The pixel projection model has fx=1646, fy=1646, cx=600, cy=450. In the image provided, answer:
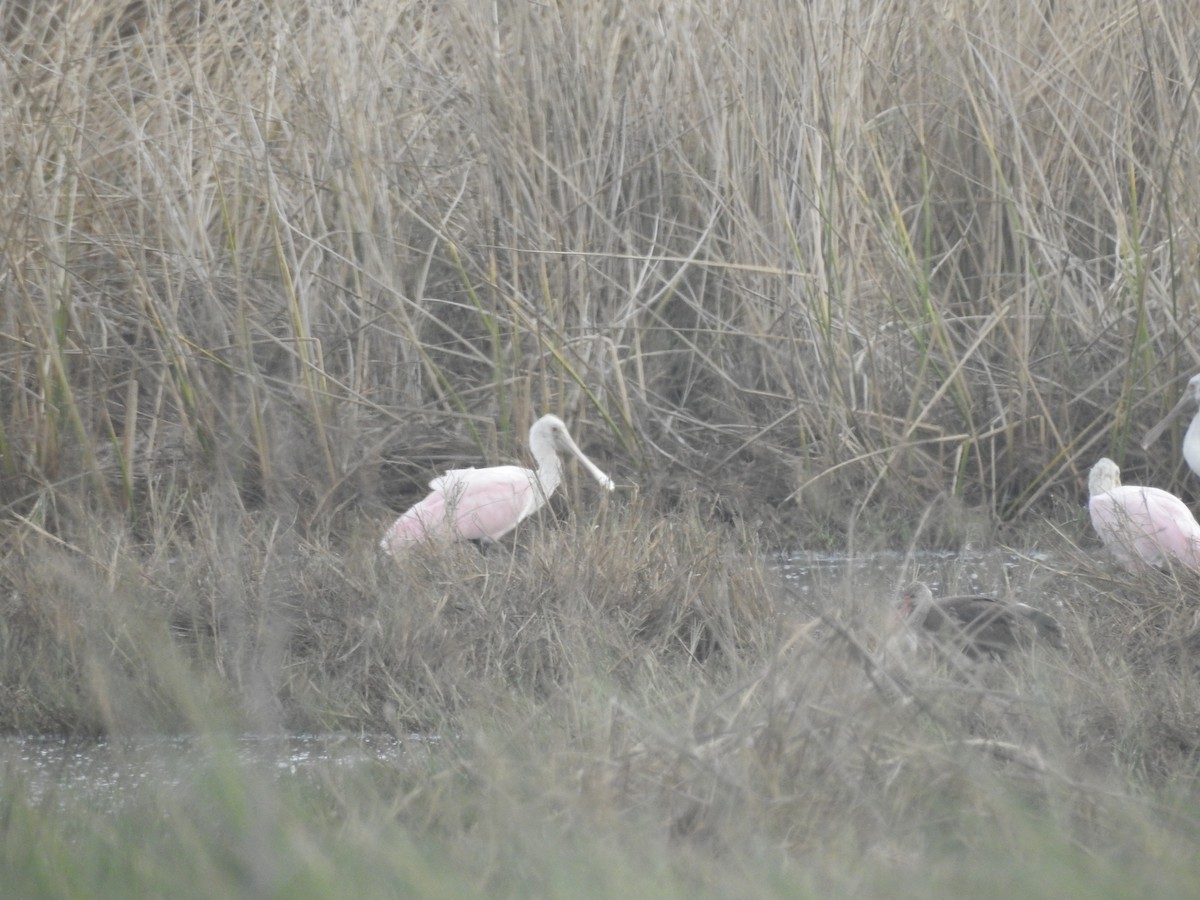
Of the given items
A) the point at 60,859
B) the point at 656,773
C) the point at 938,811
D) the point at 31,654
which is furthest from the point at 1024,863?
the point at 31,654

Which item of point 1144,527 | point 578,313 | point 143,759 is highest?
point 578,313

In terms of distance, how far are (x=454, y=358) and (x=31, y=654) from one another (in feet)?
7.44

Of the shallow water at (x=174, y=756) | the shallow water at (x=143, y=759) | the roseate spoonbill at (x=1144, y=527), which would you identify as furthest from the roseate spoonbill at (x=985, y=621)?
the shallow water at (x=143, y=759)

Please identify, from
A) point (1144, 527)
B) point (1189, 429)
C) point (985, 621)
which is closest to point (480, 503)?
point (985, 621)

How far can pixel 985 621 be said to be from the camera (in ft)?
11.6

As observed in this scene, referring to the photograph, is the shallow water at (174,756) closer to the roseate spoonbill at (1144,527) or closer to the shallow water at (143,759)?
the shallow water at (143,759)

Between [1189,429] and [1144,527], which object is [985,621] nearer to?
[1144,527]

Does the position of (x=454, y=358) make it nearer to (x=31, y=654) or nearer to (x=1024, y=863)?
(x=31, y=654)

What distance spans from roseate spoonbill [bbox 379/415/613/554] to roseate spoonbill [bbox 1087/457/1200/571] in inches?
54.4

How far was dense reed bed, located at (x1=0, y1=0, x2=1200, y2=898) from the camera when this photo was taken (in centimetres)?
394

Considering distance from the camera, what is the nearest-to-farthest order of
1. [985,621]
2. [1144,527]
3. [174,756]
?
[174,756], [985,621], [1144,527]

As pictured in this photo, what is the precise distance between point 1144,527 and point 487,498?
1.81 meters

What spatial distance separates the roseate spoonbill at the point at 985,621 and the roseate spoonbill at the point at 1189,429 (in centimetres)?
136

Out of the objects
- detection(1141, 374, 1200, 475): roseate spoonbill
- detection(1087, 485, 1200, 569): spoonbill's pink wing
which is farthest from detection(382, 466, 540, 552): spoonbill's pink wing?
detection(1141, 374, 1200, 475): roseate spoonbill
